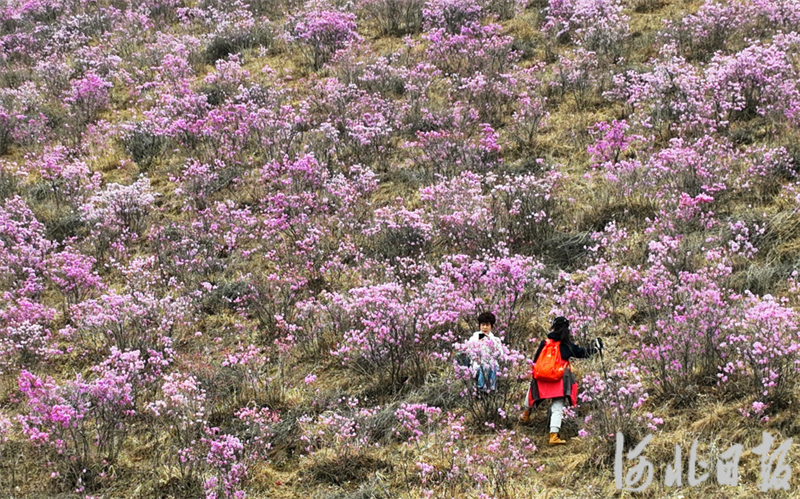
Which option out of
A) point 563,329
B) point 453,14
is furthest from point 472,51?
point 563,329

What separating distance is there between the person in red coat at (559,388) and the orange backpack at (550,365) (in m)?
0.03

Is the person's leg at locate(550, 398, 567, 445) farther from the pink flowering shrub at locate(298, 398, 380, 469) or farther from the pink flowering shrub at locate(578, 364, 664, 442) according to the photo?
the pink flowering shrub at locate(298, 398, 380, 469)

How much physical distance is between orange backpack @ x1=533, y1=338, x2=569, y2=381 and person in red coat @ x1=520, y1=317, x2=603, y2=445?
31mm

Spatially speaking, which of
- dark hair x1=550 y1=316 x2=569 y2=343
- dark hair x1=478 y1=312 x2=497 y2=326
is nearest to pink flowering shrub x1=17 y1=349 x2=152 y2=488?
dark hair x1=478 y1=312 x2=497 y2=326

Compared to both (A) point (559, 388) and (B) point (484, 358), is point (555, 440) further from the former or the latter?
(B) point (484, 358)

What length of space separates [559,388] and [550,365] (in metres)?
0.21

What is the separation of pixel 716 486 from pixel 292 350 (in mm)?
4653

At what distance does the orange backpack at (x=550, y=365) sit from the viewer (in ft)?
21.4

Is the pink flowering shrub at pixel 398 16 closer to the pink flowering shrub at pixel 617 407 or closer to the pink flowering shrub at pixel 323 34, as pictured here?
the pink flowering shrub at pixel 323 34

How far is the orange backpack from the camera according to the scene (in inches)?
257

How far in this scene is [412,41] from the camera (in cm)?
1551

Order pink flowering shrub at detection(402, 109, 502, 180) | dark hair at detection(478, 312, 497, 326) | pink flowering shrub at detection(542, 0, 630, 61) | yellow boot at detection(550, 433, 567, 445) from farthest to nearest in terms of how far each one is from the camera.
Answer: pink flowering shrub at detection(542, 0, 630, 61) → pink flowering shrub at detection(402, 109, 502, 180) → dark hair at detection(478, 312, 497, 326) → yellow boot at detection(550, 433, 567, 445)

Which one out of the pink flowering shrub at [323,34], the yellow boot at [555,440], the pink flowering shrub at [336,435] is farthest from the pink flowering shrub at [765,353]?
the pink flowering shrub at [323,34]

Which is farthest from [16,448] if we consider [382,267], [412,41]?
[412,41]
